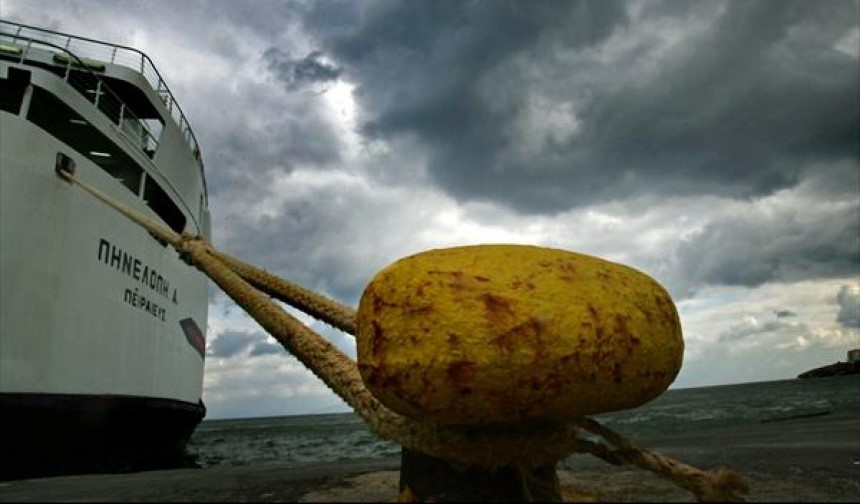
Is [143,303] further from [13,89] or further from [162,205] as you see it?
[13,89]

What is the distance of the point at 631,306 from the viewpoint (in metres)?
2.15

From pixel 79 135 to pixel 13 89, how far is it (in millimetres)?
1803

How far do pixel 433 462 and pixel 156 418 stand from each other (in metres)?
11.1

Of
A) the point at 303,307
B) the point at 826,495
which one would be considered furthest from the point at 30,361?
the point at 826,495

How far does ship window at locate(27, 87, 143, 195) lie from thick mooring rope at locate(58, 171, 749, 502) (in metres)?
8.35

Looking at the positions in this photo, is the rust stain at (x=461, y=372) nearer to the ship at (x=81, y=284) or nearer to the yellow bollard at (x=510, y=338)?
the yellow bollard at (x=510, y=338)

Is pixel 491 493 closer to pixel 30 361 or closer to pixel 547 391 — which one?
pixel 547 391

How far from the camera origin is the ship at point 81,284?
7.69 meters

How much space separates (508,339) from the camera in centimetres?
195

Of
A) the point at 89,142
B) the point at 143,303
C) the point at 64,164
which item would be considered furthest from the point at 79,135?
the point at 143,303

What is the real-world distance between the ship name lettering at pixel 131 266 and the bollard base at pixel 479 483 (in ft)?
27.9

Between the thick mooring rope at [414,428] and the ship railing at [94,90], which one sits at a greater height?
the ship railing at [94,90]

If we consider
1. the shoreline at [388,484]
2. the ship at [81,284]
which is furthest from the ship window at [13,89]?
the shoreline at [388,484]

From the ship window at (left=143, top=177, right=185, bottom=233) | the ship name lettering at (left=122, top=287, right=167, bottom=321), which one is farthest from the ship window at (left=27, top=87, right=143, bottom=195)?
the ship name lettering at (left=122, top=287, right=167, bottom=321)
